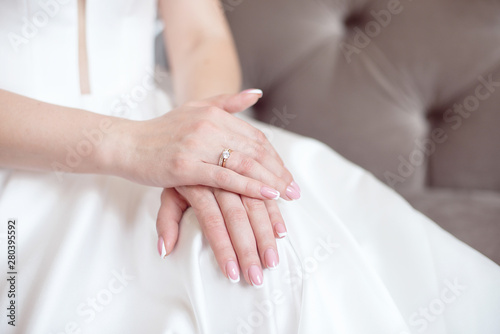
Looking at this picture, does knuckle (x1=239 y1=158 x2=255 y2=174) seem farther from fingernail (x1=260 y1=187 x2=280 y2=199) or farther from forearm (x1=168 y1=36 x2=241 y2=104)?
forearm (x1=168 y1=36 x2=241 y2=104)

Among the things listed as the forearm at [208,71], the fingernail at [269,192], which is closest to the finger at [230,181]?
the fingernail at [269,192]

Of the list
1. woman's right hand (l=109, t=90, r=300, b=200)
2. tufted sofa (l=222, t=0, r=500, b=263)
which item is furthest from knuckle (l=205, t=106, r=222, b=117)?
tufted sofa (l=222, t=0, r=500, b=263)

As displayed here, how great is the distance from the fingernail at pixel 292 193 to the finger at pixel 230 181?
0.9 inches

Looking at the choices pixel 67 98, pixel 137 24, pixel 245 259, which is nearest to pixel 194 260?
pixel 245 259

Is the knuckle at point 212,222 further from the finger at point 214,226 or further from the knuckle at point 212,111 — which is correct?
the knuckle at point 212,111

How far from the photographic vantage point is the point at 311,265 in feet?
1.73

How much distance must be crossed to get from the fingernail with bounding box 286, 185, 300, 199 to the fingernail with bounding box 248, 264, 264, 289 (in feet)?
0.42

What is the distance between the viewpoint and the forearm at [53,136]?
61 centimetres

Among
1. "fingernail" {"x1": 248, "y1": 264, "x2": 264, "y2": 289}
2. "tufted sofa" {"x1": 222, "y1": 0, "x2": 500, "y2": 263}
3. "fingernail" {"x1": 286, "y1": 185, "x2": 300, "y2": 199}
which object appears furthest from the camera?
"tufted sofa" {"x1": 222, "y1": 0, "x2": 500, "y2": 263}

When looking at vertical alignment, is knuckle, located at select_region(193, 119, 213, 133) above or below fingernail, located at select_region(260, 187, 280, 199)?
above

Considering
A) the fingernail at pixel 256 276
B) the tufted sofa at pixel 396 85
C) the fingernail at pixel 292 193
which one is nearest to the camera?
the fingernail at pixel 256 276

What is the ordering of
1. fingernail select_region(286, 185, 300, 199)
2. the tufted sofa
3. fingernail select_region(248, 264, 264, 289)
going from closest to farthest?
fingernail select_region(248, 264, 264, 289) < fingernail select_region(286, 185, 300, 199) < the tufted sofa

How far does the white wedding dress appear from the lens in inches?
20.1

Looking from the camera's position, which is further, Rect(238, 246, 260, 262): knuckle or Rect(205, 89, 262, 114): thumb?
Rect(205, 89, 262, 114): thumb
